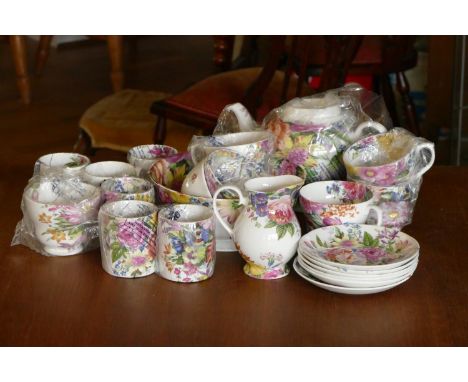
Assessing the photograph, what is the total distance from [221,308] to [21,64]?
279 centimetres

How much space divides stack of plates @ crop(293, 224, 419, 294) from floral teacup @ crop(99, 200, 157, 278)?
0.19 meters

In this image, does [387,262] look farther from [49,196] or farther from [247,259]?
[49,196]

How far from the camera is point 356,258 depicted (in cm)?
115

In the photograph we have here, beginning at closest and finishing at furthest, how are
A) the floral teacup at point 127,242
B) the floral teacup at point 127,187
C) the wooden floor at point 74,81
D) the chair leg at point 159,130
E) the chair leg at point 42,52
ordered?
the floral teacup at point 127,242
the floral teacup at point 127,187
the chair leg at point 159,130
the wooden floor at point 74,81
the chair leg at point 42,52

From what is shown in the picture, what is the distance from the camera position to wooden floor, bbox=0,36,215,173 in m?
3.35

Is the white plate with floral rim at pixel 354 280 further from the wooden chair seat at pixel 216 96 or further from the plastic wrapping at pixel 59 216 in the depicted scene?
the wooden chair seat at pixel 216 96

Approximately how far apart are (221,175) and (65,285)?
0.26m

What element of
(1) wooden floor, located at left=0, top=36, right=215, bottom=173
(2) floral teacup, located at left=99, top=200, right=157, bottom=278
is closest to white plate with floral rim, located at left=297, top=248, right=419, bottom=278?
(2) floral teacup, located at left=99, top=200, right=157, bottom=278

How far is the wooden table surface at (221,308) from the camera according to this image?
101 centimetres

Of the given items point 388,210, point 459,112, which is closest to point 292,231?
point 388,210

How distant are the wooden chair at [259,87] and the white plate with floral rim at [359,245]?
91cm

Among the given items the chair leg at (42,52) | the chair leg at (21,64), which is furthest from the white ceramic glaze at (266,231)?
the chair leg at (42,52)

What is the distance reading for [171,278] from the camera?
1.13 m

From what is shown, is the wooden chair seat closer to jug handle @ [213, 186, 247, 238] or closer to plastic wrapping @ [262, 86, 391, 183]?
plastic wrapping @ [262, 86, 391, 183]
